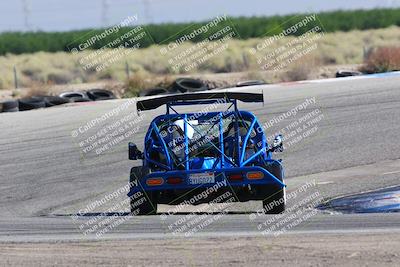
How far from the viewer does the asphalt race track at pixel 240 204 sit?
1026 cm

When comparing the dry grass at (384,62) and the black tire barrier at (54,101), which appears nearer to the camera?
the black tire barrier at (54,101)

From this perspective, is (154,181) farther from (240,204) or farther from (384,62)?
(384,62)

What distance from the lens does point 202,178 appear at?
39.5ft

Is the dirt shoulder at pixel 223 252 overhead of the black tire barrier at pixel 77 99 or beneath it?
overhead

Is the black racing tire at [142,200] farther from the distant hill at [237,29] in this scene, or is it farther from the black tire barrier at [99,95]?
the distant hill at [237,29]

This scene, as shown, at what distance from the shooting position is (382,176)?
1575cm

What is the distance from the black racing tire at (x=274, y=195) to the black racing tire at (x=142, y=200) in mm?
1377

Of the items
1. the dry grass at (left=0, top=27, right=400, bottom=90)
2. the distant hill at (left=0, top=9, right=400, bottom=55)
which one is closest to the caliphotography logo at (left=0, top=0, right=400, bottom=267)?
the dry grass at (left=0, top=27, right=400, bottom=90)

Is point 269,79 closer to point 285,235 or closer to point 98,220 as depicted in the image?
point 98,220

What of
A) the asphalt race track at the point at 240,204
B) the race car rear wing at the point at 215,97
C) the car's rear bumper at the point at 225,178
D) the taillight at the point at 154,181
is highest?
the race car rear wing at the point at 215,97

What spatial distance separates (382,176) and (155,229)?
6.45 m

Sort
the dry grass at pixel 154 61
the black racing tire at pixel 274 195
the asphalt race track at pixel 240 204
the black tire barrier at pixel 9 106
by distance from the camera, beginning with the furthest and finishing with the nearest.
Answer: the dry grass at pixel 154 61, the black tire barrier at pixel 9 106, the black racing tire at pixel 274 195, the asphalt race track at pixel 240 204

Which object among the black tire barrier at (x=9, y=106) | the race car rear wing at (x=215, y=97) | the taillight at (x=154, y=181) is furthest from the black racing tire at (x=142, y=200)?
the black tire barrier at (x=9, y=106)

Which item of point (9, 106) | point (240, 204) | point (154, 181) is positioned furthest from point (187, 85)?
point (154, 181)
